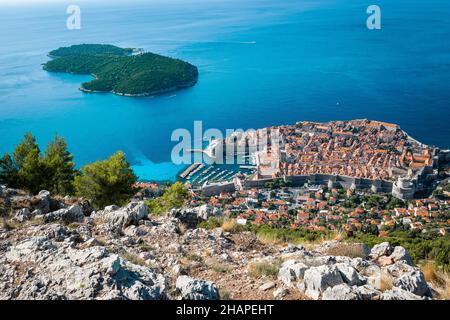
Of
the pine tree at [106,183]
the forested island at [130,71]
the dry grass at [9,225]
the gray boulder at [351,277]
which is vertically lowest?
the pine tree at [106,183]

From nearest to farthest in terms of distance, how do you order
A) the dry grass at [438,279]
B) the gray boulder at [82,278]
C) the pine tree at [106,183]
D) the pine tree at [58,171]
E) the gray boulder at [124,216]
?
the gray boulder at [82,278], the dry grass at [438,279], the gray boulder at [124,216], the pine tree at [106,183], the pine tree at [58,171]

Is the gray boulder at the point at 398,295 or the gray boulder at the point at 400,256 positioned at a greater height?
the gray boulder at the point at 398,295

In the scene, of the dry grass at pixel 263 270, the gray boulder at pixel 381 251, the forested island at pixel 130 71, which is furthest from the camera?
the forested island at pixel 130 71

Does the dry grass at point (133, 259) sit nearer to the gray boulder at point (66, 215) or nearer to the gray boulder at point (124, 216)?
the gray boulder at point (124, 216)

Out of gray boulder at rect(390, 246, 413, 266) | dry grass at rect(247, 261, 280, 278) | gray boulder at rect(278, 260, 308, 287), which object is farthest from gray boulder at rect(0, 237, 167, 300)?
gray boulder at rect(390, 246, 413, 266)

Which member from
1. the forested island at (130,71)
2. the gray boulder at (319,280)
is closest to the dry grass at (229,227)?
the gray boulder at (319,280)

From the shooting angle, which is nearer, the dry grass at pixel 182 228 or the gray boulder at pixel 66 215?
the gray boulder at pixel 66 215

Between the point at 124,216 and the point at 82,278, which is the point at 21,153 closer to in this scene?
the point at 124,216
